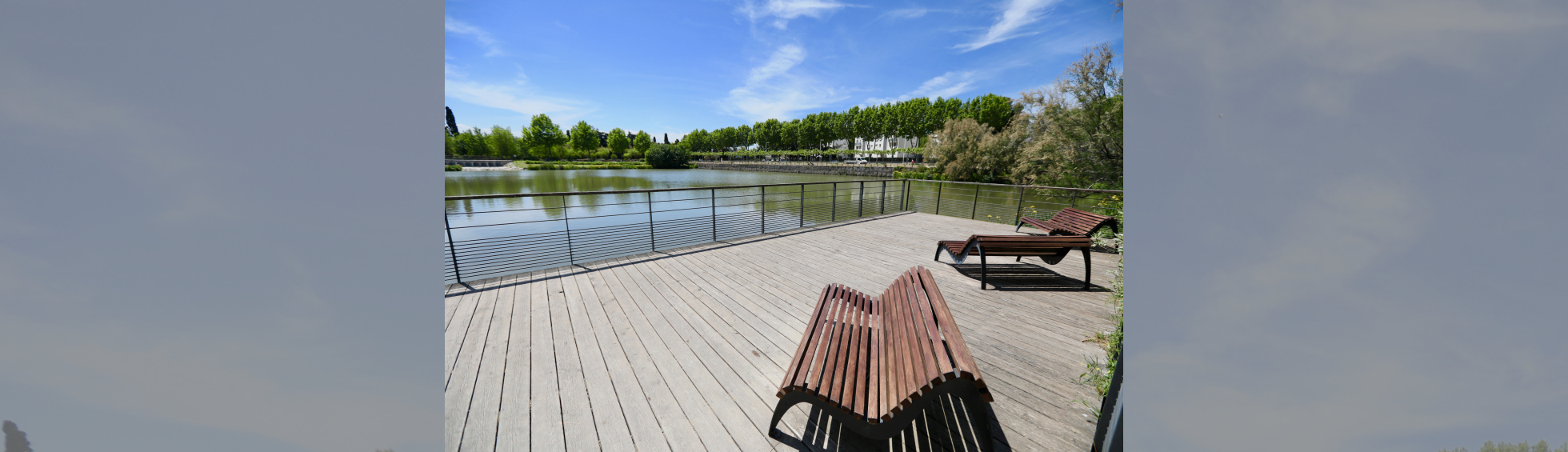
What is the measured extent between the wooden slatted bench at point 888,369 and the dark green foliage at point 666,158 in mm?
49602

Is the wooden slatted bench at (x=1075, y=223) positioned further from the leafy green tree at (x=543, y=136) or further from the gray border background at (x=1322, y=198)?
the leafy green tree at (x=543, y=136)

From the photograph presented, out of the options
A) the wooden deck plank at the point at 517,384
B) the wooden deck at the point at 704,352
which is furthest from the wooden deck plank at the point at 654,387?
the wooden deck plank at the point at 517,384

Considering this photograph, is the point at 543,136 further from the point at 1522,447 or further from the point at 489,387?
the point at 1522,447

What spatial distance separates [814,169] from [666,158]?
18.0 metres

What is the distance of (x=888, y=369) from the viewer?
62.0 inches
